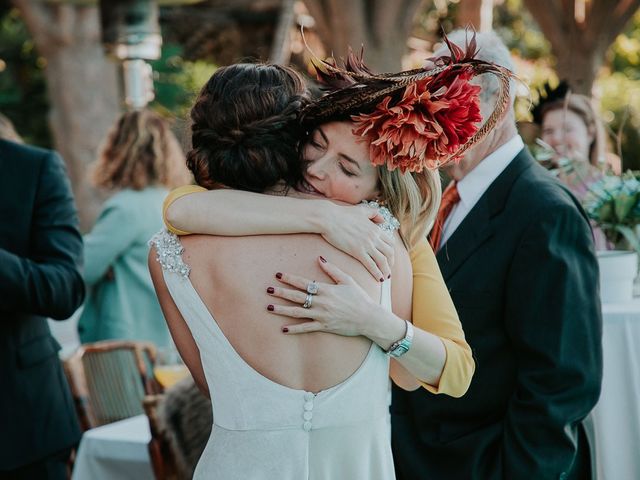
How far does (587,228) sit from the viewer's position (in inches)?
106

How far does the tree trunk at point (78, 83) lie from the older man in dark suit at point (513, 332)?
7.55 meters

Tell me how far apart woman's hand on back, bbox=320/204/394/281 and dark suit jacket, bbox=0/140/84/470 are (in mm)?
1220

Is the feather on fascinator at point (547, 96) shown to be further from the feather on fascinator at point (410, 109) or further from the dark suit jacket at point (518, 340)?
the feather on fascinator at point (410, 109)

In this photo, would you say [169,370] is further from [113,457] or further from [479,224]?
[479,224]

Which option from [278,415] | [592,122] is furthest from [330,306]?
[592,122]

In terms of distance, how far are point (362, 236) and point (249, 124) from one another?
0.32 meters

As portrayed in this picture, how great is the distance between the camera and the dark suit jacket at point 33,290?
294cm

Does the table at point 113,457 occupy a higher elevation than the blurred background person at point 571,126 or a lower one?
lower

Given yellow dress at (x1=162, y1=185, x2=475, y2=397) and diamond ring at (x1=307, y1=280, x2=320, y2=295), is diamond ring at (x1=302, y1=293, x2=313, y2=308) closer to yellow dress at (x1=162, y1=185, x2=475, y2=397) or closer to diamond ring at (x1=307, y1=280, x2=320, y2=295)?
diamond ring at (x1=307, y1=280, x2=320, y2=295)

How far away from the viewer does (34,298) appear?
9.46ft

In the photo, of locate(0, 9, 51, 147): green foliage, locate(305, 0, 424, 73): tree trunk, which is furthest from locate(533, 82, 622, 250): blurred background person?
locate(0, 9, 51, 147): green foliage

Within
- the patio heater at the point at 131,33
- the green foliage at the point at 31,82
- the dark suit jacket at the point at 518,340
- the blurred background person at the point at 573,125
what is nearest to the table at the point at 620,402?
the dark suit jacket at the point at 518,340

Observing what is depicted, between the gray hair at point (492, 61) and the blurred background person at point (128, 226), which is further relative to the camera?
the blurred background person at point (128, 226)

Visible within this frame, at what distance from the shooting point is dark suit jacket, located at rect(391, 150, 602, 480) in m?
2.63
